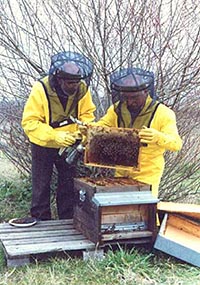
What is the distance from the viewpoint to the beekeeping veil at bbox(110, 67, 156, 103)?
146 inches

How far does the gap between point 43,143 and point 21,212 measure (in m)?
1.21

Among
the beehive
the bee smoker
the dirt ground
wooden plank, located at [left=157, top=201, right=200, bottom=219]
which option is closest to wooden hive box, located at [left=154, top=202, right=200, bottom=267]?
wooden plank, located at [left=157, top=201, right=200, bottom=219]

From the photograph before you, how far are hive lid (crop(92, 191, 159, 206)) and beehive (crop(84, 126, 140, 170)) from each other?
0.22 meters

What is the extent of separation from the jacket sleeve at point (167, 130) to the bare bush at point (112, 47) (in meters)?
0.78

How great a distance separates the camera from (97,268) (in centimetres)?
343

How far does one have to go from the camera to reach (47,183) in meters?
4.20

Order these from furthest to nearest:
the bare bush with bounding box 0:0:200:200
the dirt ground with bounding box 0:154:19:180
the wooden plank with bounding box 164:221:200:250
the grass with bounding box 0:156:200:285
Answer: the dirt ground with bounding box 0:154:19:180
the bare bush with bounding box 0:0:200:200
the wooden plank with bounding box 164:221:200:250
the grass with bounding box 0:156:200:285

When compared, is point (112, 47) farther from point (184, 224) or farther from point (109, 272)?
point (109, 272)

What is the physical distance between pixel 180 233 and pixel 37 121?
1.28m

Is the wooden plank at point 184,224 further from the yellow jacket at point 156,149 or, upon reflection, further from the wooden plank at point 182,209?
the yellow jacket at point 156,149

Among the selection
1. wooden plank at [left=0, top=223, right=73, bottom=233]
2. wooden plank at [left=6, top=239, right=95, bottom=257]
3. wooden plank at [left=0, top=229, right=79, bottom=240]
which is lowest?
wooden plank at [left=0, top=223, right=73, bottom=233]

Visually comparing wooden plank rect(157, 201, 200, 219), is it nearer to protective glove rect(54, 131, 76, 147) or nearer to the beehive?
the beehive

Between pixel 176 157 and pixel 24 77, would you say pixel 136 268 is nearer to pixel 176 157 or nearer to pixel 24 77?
pixel 176 157

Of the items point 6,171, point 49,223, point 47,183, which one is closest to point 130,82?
point 47,183
